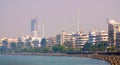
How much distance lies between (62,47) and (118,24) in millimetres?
21351

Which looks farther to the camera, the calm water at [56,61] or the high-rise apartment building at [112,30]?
the high-rise apartment building at [112,30]

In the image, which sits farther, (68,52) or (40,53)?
(40,53)

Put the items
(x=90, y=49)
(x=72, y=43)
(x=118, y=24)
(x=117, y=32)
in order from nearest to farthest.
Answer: (x=90, y=49) → (x=117, y=32) → (x=118, y=24) → (x=72, y=43)

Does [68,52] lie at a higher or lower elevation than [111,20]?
lower

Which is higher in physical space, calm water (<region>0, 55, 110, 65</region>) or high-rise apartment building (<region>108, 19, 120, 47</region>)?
high-rise apartment building (<region>108, 19, 120, 47</region>)

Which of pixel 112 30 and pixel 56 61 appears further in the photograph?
pixel 112 30

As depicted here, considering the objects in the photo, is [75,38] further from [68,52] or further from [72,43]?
[68,52]

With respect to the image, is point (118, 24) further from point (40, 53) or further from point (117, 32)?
point (40, 53)

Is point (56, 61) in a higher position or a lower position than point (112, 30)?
lower

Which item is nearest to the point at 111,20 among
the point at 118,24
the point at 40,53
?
the point at 118,24

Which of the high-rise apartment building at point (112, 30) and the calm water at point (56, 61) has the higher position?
the high-rise apartment building at point (112, 30)

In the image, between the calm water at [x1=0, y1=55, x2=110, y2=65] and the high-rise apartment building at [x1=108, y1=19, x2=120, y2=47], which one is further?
the high-rise apartment building at [x1=108, y1=19, x2=120, y2=47]

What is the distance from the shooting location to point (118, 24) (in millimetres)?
174625

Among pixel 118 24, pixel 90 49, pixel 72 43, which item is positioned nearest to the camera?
pixel 90 49
